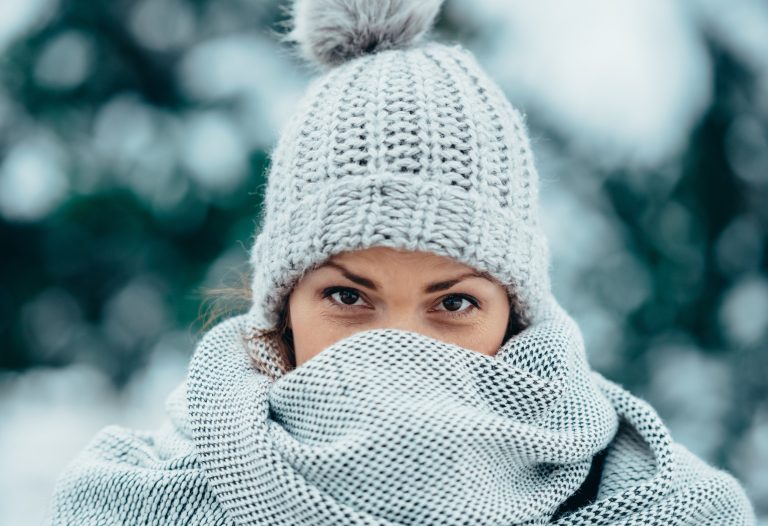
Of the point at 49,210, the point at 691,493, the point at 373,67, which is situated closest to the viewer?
the point at 691,493

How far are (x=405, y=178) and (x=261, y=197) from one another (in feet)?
10.2

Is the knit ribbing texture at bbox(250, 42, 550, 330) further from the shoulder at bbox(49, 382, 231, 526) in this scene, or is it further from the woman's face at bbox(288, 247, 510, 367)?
the shoulder at bbox(49, 382, 231, 526)

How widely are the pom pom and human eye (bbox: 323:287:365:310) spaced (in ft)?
1.87

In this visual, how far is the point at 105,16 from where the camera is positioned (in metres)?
4.45

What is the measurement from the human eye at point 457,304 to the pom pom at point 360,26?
608mm

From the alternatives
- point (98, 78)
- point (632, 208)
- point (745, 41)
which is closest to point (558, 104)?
point (632, 208)

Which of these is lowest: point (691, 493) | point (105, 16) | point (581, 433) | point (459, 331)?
point (691, 493)

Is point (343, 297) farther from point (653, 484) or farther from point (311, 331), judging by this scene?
point (653, 484)

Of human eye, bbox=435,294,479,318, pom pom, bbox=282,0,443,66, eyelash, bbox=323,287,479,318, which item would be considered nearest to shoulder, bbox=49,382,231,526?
eyelash, bbox=323,287,479,318

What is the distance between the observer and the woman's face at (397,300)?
1.45 metres

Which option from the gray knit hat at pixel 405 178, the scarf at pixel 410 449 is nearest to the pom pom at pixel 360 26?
the gray knit hat at pixel 405 178

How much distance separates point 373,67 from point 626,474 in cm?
96

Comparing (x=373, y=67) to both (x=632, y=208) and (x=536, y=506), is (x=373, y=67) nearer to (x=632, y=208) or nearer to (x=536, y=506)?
(x=536, y=506)

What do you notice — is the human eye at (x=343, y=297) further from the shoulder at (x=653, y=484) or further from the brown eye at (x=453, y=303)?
the shoulder at (x=653, y=484)
